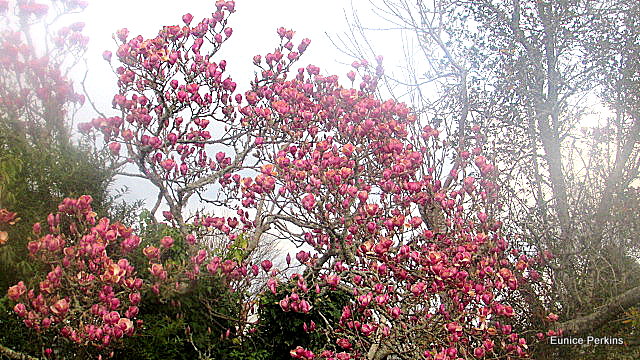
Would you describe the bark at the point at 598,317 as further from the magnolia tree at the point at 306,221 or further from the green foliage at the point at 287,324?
the green foliage at the point at 287,324

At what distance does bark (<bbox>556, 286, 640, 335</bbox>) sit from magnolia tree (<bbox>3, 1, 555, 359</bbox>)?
53 cm

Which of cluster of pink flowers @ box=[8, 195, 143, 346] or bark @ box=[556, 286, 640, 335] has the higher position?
bark @ box=[556, 286, 640, 335]

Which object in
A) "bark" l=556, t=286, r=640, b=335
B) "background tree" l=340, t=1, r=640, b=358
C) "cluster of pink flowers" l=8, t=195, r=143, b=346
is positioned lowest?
"cluster of pink flowers" l=8, t=195, r=143, b=346

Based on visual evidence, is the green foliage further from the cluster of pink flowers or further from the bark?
the bark

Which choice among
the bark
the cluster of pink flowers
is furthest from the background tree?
the cluster of pink flowers

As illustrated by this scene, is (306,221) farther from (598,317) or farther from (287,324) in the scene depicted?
(598,317)

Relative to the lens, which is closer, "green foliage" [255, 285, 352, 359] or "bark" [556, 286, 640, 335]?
"green foliage" [255, 285, 352, 359]

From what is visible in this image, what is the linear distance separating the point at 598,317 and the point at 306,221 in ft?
11.7

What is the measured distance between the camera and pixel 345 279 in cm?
486

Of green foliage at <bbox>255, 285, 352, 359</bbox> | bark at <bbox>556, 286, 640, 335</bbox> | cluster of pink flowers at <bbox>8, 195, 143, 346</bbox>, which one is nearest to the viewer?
cluster of pink flowers at <bbox>8, 195, 143, 346</bbox>

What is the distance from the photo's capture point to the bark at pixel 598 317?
600 cm

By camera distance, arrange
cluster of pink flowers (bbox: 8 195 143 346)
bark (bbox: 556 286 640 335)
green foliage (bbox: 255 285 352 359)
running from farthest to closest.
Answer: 1. bark (bbox: 556 286 640 335)
2. green foliage (bbox: 255 285 352 359)
3. cluster of pink flowers (bbox: 8 195 143 346)

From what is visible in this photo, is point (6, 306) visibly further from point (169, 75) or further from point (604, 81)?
point (604, 81)

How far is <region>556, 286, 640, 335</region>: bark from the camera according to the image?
→ 6.00 m
